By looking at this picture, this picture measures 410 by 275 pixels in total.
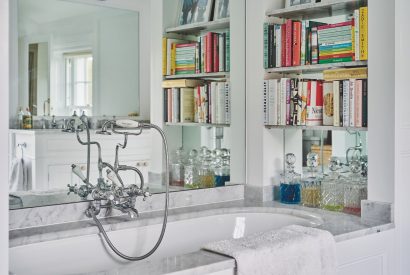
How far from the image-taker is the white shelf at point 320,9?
2.55m

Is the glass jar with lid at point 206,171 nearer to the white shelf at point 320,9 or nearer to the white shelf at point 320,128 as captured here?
the white shelf at point 320,128

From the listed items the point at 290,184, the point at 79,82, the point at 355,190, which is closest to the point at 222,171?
the point at 290,184

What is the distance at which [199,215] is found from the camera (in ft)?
8.48

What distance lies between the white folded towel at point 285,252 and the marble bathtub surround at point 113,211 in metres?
0.70

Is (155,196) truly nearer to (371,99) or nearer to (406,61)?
(371,99)

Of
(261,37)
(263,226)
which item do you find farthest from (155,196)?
(261,37)

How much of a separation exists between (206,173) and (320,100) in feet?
2.39

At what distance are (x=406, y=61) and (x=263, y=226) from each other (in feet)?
3.41

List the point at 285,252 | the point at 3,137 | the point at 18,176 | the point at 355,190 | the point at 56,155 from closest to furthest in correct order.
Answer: the point at 3,137 < the point at 285,252 < the point at 18,176 < the point at 56,155 < the point at 355,190

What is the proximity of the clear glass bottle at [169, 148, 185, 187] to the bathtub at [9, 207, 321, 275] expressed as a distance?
257 millimetres

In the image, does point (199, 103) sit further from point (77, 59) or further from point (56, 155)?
point (56, 155)

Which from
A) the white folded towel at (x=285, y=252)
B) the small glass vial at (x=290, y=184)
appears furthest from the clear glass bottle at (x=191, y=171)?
the white folded towel at (x=285, y=252)

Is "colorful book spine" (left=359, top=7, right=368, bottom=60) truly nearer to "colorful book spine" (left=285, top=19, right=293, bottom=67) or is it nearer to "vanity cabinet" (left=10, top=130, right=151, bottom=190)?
"colorful book spine" (left=285, top=19, right=293, bottom=67)

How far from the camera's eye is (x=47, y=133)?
2.30 meters
